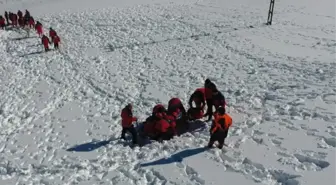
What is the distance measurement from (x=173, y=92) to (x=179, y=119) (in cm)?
380

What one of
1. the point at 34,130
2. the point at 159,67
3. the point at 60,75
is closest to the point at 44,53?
the point at 60,75

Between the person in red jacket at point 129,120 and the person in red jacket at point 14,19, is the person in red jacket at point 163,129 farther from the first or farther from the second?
the person in red jacket at point 14,19

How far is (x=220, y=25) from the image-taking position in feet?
90.0

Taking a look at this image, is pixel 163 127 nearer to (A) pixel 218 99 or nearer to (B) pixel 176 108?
(B) pixel 176 108

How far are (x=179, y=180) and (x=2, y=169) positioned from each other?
533 cm

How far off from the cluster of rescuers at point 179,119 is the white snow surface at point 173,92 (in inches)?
16.4

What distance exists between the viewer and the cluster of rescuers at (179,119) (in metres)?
11.4

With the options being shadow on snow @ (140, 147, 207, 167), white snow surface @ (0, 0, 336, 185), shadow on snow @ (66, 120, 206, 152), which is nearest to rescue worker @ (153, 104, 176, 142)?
white snow surface @ (0, 0, 336, 185)

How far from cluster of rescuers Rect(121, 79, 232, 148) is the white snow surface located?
16.4 inches

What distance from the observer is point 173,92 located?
16.8 meters

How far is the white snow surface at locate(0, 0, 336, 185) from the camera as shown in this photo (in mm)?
10945

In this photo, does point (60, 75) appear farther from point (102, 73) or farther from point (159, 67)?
point (159, 67)

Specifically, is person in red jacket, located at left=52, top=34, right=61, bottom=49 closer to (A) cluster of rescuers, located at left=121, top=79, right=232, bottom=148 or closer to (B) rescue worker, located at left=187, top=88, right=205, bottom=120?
(A) cluster of rescuers, located at left=121, top=79, right=232, bottom=148

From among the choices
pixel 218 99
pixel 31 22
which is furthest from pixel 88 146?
pixel 31 22
